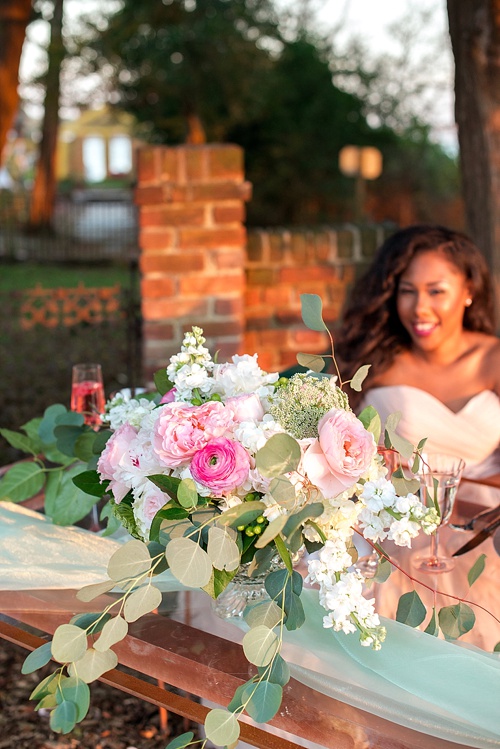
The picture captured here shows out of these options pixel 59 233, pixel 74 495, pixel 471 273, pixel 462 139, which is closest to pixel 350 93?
pixel 59 233

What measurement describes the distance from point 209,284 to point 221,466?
97.1 inches

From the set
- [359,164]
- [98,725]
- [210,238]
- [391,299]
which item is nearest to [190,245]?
[210,238]

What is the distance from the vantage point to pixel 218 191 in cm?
364

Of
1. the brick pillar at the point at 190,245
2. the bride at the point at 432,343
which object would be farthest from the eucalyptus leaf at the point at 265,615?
the brick pillar at the point at 190,245

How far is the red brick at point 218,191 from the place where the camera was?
11.9ft

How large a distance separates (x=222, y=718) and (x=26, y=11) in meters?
6.68

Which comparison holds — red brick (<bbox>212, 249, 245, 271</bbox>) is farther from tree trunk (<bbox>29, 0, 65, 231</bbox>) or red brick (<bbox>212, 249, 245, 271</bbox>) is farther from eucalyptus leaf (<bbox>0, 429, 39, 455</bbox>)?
tree trunk (<bbox>29, 0, 65, 231</bbox>)

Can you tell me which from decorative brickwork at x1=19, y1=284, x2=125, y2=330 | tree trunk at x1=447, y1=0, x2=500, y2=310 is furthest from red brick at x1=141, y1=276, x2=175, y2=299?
decorative brickwork at x1=19, y1=284, x2=125, y2=330

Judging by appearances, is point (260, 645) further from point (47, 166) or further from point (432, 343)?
point (47, 166)

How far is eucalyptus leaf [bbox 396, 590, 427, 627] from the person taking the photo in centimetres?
149

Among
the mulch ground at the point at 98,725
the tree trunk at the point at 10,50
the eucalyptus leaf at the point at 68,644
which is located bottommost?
the mulch ground at the point at 98,725

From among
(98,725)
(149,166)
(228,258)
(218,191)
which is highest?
(149,166)

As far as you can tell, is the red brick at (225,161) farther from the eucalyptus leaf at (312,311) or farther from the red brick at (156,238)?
the eucalyptus leaf at (312,311)

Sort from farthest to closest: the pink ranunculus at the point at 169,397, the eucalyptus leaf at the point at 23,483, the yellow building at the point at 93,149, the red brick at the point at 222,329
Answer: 1. the yellow building at the point at 93,149
2. the red brick at the point at 222,329
3. the eucalyptus leaf at the point at 23,483
4. the pink ranunculus at the point at 169,397
